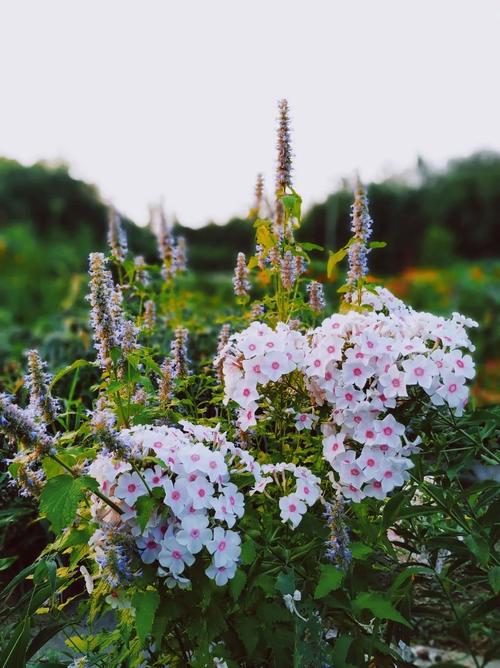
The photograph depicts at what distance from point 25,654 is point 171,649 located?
1.09 feet

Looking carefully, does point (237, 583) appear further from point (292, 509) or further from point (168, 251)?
point (168, 251)

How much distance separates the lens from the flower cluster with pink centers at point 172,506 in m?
1.61

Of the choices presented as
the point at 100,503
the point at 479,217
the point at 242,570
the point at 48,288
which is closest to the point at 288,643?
the point at 242,570

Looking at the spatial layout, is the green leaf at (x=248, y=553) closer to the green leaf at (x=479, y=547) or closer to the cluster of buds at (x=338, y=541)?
the cluster of buds at (x=338, y=541)

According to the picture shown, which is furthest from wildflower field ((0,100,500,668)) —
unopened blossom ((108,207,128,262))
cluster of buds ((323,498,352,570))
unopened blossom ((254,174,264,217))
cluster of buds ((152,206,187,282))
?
cluster of buds ((152,206,187,282))

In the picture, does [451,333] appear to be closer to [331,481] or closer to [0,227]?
[331,481]

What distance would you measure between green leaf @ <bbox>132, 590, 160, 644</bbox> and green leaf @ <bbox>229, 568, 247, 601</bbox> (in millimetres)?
154

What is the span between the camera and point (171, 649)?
186cm

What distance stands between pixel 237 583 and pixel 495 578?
1.88 feet

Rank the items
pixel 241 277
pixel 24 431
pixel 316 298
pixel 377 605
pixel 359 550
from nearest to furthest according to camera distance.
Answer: pixel 24 431 → pixel 377 605 → pixel 359 550 → pixel 316 298 → pixel 241 277

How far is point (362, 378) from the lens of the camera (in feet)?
5.99

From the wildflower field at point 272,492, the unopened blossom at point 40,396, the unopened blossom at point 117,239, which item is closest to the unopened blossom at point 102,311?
the wildflower field at point 272,492

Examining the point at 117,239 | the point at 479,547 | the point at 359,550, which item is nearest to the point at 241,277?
the point at 117,239

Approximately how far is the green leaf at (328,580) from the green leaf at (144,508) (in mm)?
380
